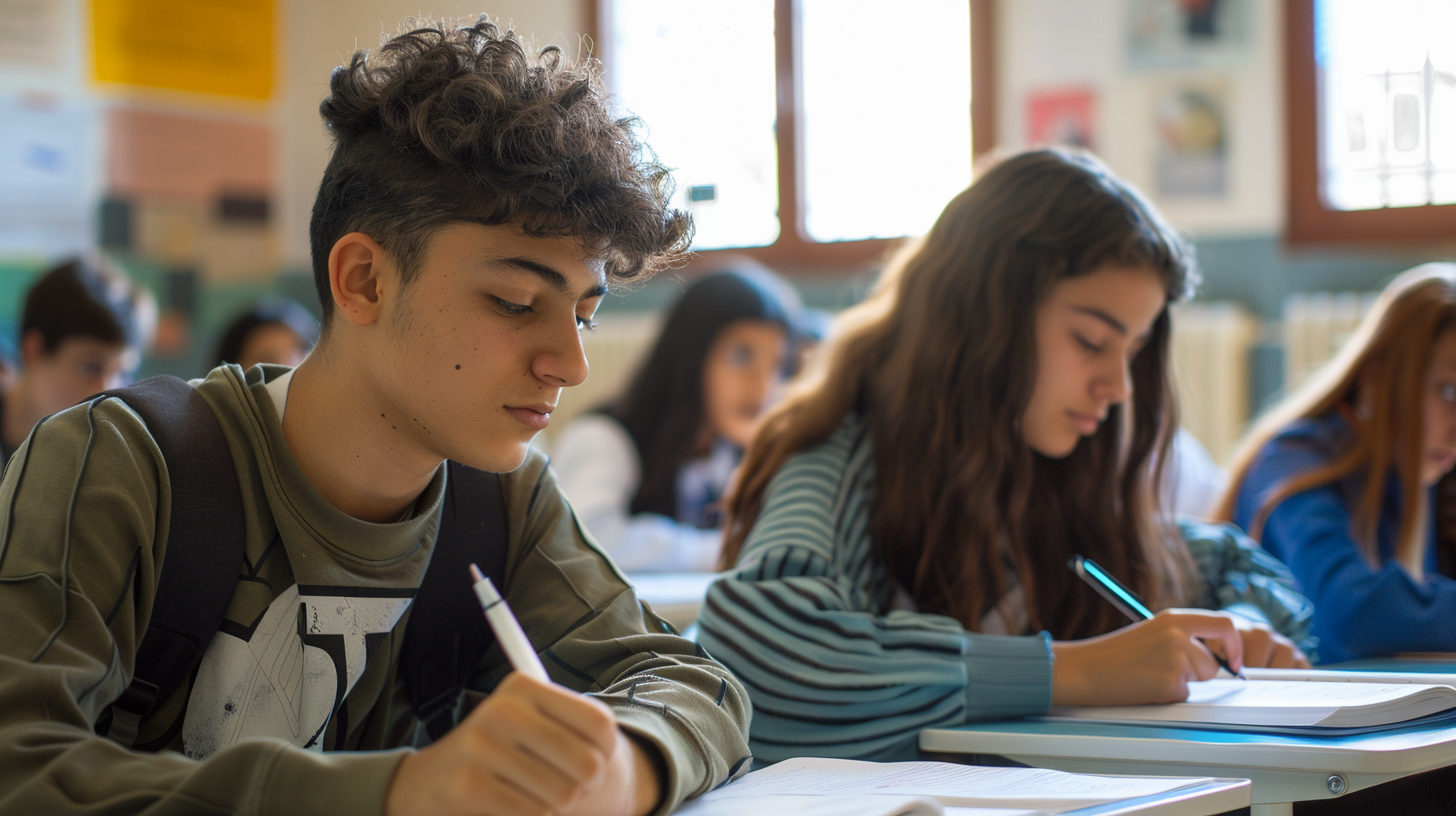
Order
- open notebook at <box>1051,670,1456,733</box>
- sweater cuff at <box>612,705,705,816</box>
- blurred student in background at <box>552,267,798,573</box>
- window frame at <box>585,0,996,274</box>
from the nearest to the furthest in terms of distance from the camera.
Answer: sweater cuff at <box>612,705,705,816</box>, open notebook at <box>1051,670,1456,733</box>, blurred student in background at <box>552,267,798,573</box>, window frame at <box>585,0,996,274</box>

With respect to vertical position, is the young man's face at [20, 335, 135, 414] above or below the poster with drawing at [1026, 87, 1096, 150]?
below

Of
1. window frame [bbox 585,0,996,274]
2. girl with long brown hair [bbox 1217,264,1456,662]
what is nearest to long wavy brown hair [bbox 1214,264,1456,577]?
girl with long brown hair [bbox 1217,264,1456,662]

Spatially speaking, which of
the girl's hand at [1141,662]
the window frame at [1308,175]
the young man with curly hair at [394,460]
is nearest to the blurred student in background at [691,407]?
the window frame at [1308,175]

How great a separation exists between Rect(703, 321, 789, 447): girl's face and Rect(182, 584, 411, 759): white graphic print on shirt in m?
2.27

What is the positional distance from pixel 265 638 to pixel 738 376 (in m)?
2.36

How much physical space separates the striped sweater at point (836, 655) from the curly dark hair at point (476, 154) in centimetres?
38

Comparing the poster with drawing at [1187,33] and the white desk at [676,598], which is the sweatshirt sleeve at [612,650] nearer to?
the white desk at [676,598]

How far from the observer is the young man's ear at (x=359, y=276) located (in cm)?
95

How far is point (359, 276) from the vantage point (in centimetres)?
95

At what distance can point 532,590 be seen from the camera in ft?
3.51

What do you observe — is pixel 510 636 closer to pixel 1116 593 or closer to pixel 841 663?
pixel 841 663

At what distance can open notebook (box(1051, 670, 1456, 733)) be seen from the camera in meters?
1.03

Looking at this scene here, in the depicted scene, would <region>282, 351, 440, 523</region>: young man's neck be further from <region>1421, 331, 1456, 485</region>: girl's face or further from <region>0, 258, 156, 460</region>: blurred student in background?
<region>0, 258, 156, 460</region>: blurred student in background

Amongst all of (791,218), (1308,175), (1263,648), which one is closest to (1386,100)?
(1308,175)
